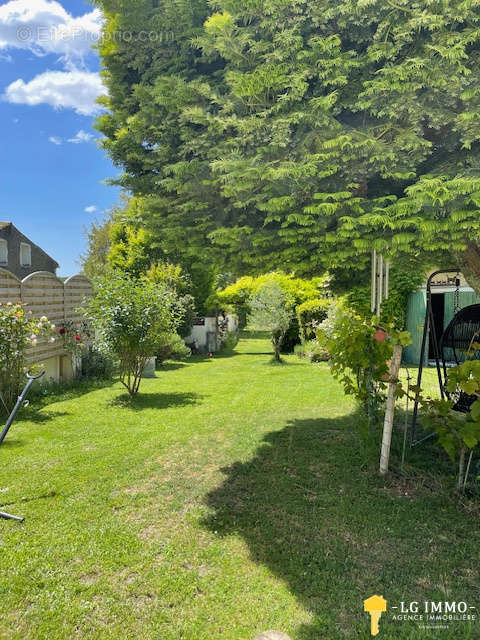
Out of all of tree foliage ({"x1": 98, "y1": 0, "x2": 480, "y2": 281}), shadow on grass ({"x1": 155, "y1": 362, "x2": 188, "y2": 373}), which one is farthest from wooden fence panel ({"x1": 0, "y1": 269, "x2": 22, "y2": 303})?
shadow on grass ({"x1": 155, "y1": 362, "x2": 188, "y2": 373})

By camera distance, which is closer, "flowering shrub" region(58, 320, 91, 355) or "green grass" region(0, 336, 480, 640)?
"green grass" region(0, 336, 480, 640)

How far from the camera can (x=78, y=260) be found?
96.8ft

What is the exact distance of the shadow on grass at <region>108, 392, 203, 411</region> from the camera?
267 inches

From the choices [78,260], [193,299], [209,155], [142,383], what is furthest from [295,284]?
[78,260]

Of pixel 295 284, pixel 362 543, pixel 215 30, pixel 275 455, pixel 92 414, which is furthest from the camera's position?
pixel 295 284

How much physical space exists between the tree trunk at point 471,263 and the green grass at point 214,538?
7.52 ft

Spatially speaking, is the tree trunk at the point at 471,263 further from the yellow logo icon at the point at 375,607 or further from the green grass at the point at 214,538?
the yellow logo icon at the point at 375,607

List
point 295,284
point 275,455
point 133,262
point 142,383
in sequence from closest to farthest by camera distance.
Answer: point 275,455
point 142,383
point 295,284
point 133,262

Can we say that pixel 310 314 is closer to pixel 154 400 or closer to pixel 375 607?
pixel 154 400

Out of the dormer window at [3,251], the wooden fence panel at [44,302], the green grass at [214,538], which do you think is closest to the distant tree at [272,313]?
the wooden fence panel at [44,302]

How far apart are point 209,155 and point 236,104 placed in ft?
1.49

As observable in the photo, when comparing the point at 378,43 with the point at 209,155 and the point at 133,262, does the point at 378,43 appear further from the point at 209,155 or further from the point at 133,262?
the point at 133,262

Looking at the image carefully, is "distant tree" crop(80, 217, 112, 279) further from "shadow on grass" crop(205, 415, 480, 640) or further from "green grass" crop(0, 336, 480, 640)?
"shadow on grass" crop(205, 415, 480, 640)

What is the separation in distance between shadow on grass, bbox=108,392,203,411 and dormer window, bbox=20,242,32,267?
72.0 ft
